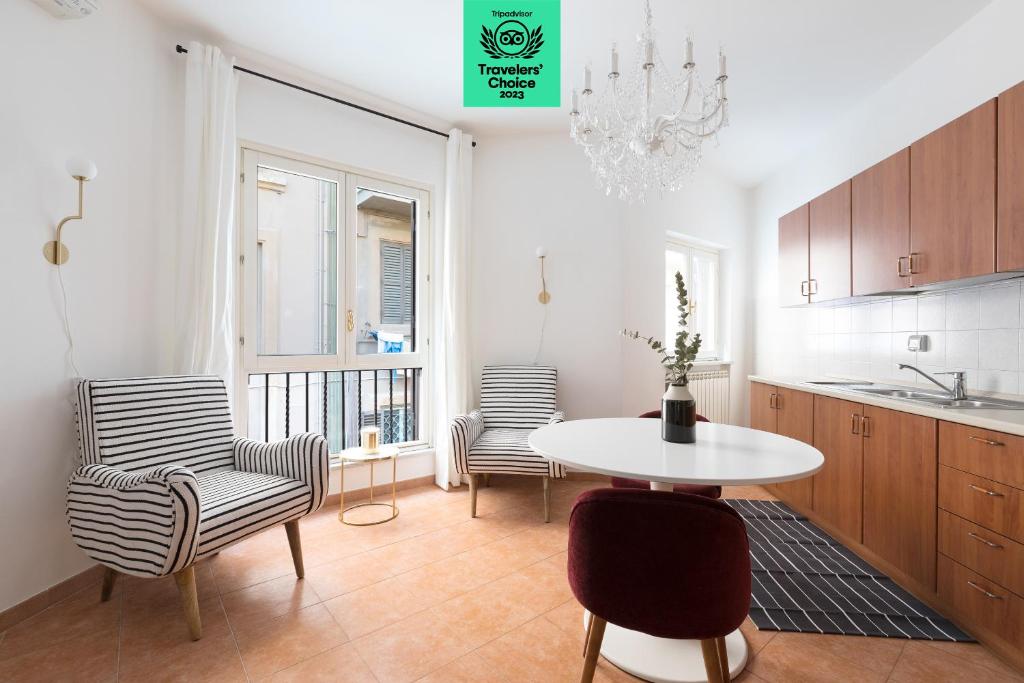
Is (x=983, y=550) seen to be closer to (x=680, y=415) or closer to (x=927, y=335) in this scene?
(x=680, y=415)

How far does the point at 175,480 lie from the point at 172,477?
0.02 m

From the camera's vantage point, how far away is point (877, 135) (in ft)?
9.62

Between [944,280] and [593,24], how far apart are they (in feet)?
7.00

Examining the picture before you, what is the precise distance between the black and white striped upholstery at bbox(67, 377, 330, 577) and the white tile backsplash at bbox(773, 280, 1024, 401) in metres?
3.26

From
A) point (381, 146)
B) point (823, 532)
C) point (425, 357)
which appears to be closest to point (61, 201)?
point (381, 146)

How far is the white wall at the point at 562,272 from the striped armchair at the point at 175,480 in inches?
70.9

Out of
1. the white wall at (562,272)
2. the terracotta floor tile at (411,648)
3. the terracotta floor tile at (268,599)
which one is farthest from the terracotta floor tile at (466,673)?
the white wall at (562,272)

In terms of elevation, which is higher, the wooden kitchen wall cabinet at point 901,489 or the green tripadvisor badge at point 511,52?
the green tripadvisor badge at point 511,52

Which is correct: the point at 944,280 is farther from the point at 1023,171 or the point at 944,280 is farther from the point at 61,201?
the point at 61,201

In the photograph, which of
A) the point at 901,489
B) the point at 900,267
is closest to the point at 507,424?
the point at 901,489

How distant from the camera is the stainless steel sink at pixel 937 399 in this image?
1.98 metres

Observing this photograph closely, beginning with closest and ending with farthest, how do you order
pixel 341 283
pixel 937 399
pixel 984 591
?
1. pixel 984 591
2. pixel 937 399
3. pixel 341 283

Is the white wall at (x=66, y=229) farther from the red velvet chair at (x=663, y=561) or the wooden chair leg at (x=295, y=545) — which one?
the red velvet chair at (x=663, y=561)

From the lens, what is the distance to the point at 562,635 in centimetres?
171
